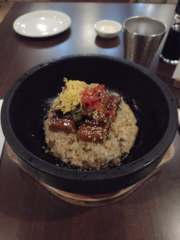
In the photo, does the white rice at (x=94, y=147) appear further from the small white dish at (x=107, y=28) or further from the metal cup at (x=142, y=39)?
the small white dish at (x=107, y=28)

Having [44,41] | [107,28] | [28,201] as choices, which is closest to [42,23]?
[44,41]

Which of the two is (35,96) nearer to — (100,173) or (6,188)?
(6,188)

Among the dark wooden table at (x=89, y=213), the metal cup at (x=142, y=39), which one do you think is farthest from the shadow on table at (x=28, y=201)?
the metal cup at (x=142, y=39)

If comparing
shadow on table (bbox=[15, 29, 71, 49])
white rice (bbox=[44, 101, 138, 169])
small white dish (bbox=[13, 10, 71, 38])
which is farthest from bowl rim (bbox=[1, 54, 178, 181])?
small white dish (bbox=[13, 10, 71, 38])

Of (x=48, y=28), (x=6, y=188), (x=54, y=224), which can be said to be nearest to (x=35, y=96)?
(x=6, y=188)

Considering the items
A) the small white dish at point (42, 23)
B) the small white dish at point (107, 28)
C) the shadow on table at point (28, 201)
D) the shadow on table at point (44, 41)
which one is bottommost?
the shadow on table at point (28, 201)

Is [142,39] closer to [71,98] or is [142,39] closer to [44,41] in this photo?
[71,98]
